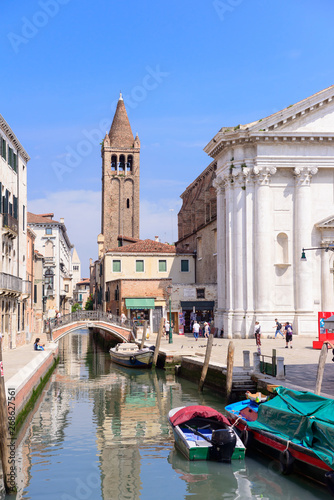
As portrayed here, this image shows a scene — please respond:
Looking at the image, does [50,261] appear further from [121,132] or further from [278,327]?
[278,327]

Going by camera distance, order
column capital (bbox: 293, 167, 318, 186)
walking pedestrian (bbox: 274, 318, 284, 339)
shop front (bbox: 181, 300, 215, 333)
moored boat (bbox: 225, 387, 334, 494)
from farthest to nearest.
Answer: shop front (bbox: 181, 300, 215, 333) → column capital (bbox: 293, 167, 318, 186) → walking pedestrian (bbox: 274, 318, 284, 339) → moored boat (bbox: 225, 387, 334, 494)

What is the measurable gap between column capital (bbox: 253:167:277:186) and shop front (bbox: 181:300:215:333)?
10.2 meters

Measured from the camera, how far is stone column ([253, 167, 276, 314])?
Answer: 33.2 m

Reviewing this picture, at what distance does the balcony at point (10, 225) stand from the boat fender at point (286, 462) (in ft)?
58.5

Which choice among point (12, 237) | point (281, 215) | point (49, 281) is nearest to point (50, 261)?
point (49, 281)

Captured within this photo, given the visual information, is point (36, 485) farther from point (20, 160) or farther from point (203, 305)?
point (203, 305)

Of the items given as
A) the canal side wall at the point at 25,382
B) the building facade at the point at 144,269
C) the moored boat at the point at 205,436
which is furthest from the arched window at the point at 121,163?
the moored boat at the point at 205,436

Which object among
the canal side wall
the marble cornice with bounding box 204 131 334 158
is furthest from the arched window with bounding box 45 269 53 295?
the canal side wall

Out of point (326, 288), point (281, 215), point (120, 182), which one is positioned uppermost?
point (120, 182)

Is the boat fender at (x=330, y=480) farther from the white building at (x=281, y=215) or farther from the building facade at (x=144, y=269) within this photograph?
the building facade at (x=144, y=269)

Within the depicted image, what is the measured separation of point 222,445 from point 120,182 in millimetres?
61745

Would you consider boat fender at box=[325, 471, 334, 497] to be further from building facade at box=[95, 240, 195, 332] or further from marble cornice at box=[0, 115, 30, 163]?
building facade at box=[95, 240, 195, 332]

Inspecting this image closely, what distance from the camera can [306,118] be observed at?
110ft

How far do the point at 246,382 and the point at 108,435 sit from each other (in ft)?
16.9
